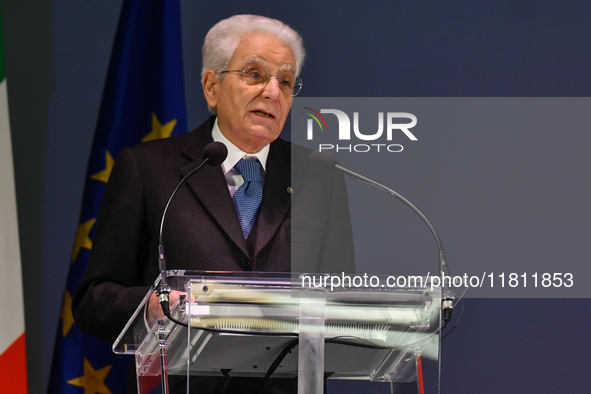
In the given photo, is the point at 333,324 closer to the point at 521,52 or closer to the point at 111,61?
the point at 111,61

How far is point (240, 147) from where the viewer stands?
7.25 feet

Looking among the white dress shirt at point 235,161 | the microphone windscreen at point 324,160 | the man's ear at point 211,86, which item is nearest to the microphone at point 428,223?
the microphone windscreen at point 324,160

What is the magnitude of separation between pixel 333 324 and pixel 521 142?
1575 millimetres

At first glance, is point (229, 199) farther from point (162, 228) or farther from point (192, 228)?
point (162, 228)

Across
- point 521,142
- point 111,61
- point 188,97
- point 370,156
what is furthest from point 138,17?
point 521,142

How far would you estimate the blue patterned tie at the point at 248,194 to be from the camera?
2057 mm

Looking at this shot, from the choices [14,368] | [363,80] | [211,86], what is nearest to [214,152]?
[211,86]

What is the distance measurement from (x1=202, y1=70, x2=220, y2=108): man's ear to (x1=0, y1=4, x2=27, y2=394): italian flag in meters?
0.72

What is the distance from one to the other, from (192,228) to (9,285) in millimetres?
815

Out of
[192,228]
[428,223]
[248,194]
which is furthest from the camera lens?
[248,194]

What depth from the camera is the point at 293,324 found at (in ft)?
4.31

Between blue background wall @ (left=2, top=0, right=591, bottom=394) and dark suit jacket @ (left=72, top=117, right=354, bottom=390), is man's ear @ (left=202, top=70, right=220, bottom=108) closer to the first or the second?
dark suit jacket @ (left=72, top=117, right=354, bottom=390)

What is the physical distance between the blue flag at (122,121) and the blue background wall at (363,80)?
0.23 meters

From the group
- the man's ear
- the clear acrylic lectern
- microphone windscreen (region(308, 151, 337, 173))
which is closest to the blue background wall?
the man's ear
